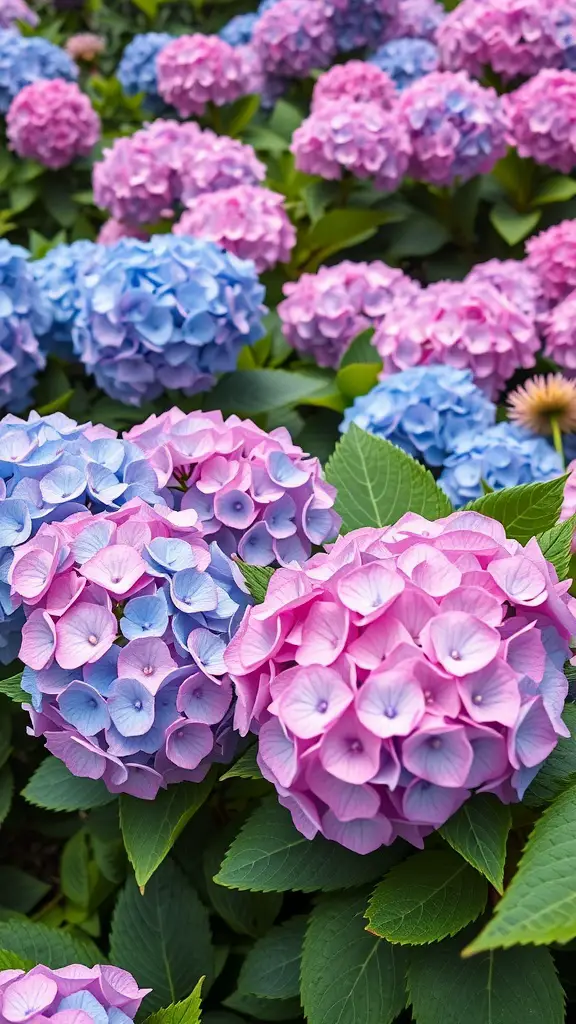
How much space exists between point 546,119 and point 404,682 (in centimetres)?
163

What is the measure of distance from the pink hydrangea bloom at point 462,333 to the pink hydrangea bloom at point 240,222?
34cm

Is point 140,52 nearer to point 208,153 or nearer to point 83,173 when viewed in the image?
point 83,173

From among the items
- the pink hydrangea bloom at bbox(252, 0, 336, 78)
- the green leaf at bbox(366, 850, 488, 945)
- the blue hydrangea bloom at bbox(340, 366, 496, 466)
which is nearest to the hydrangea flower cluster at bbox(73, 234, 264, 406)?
the blue hydrangea bloom at bbox(340, 366, 496, 466)

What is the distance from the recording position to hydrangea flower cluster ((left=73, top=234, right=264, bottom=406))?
1253 millimetres

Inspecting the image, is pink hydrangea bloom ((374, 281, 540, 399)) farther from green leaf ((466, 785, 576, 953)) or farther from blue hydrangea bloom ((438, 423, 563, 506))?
green leaf ((466, 785, 576, 953))

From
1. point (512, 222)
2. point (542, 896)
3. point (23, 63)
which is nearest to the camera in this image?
point (542, 896)

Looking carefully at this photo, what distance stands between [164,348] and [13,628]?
57 cm

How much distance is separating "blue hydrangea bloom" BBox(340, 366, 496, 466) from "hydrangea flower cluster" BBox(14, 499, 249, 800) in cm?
58

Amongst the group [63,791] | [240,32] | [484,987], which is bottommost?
[63,791]

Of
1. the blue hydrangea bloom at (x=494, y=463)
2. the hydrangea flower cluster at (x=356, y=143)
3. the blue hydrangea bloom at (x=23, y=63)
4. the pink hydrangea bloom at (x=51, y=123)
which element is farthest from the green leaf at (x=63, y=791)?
the blue hydrangea bloom at (x=23, y=63)

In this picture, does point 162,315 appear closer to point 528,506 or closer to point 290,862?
point 528,506

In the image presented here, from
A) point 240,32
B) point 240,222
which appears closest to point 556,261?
point 240,222

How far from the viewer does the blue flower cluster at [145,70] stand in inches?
107

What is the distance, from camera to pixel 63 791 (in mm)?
869
